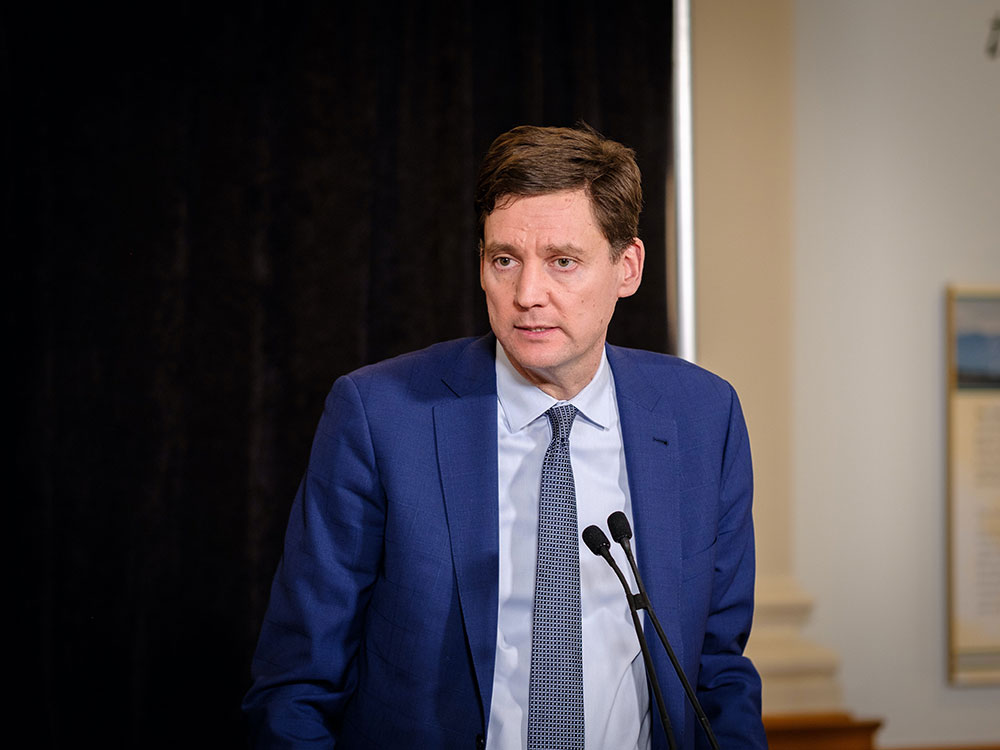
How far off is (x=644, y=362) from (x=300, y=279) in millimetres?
1187

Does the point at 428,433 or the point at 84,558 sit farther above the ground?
the point at 428,433

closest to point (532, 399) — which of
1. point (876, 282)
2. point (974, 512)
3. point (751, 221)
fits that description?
point (751, 221)

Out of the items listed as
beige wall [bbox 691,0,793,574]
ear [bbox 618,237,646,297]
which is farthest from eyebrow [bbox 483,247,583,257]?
beige wall [bbox 691,0,793,574]

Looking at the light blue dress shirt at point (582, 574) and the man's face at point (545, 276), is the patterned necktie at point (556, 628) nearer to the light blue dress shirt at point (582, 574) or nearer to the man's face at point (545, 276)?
the light blue dress shirt at point (582, 574)

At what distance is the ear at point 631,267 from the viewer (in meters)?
1.58

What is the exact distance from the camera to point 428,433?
1484 millimetres

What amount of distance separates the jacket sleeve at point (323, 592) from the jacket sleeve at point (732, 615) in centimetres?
61

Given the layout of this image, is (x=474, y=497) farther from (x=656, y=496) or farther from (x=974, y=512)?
(x=974, y=512)

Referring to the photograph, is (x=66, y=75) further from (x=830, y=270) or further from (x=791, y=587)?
(x=791, y=587)

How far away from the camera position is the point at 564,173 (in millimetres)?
1432

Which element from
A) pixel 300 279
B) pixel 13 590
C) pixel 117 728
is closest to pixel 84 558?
pixel 13 590

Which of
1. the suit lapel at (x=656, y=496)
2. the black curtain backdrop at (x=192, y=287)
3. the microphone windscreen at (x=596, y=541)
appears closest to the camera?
the microphone windscreen at (x=596, y=541)

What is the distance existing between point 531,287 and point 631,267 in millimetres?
280

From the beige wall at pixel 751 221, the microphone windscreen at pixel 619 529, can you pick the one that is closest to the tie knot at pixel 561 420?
the microphone windscreen at pixel 619 529
